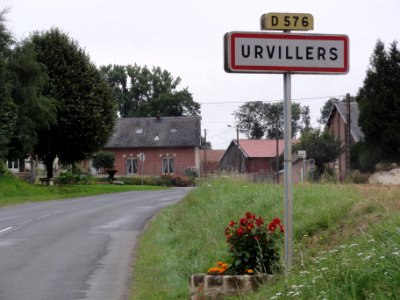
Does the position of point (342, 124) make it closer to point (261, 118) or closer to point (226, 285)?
point (261, 118)

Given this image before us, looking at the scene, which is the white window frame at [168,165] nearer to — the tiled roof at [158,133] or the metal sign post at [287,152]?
the tiled roof at [158,133]

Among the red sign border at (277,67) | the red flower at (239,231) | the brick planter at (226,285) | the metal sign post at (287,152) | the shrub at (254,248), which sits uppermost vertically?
the red sign border at (277,67)

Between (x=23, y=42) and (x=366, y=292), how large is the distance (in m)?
41.7

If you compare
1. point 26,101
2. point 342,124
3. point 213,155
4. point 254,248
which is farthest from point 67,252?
point 213,155

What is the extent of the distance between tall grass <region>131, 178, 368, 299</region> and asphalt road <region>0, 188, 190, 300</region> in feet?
1.54

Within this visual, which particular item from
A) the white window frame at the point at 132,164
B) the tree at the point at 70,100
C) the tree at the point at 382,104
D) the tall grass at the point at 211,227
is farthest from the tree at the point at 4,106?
the white window frame at the point at 132,164

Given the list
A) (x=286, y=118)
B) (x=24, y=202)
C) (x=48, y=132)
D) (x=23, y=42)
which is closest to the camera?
(x=286, y=118)

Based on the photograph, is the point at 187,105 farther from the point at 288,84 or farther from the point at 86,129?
the point at 288,84

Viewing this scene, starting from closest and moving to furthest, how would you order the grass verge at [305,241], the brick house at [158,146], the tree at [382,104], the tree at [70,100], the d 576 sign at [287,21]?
the grass verge at [305,241]
the d 576 sign at [287,21]
the tree at [382,104]
the tree at [70,100]
the brick house at [158,146]

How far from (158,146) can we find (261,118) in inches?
1090

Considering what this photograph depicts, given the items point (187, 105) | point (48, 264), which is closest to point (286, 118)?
point (48, 264)

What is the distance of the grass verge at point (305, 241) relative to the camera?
573cm

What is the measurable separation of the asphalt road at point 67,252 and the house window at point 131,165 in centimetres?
5530

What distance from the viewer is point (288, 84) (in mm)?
6684
